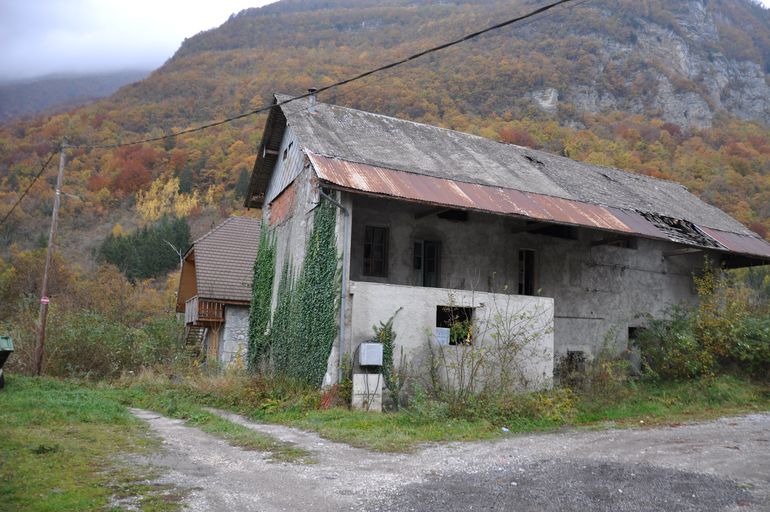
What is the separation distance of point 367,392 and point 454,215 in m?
6.12

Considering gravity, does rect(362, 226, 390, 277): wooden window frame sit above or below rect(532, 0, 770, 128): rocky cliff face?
below

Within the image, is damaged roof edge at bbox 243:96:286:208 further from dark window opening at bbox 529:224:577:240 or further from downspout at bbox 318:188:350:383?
dark window opening at bbox 529:224:577:240

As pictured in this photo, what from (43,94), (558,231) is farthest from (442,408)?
(43,94)

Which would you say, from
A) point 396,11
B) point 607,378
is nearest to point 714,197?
point 607,378

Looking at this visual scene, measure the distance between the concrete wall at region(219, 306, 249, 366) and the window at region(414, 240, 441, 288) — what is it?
905 cm

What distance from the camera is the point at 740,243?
21656mm

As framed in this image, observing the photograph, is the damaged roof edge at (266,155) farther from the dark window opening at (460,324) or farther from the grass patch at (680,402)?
the grass patch at (680,402)

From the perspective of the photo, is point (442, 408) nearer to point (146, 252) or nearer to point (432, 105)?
point (432, 105)

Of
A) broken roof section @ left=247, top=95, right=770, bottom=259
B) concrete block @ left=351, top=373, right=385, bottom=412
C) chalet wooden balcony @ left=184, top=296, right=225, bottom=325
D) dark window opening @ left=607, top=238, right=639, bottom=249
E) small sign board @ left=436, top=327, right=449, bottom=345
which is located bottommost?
concrete block @ left=351, top=373, right=385, bottom=412

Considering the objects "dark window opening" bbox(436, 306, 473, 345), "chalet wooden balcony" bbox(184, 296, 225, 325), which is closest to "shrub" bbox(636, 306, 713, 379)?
"dark window opening" bbox(436, 306, 473, 345)

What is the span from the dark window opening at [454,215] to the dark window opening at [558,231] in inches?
93.2

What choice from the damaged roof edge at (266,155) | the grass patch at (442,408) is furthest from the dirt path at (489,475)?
the damaged roof edge at (266,155)

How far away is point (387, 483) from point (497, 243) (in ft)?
36.7

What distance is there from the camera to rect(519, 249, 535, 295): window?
1841cm
